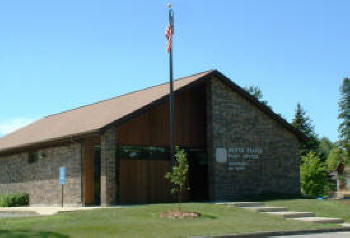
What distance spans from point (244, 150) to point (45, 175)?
11029 millimetres

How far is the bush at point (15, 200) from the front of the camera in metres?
31.3

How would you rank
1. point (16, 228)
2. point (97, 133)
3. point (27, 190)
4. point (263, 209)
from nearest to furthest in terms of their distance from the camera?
point (16, 228), point (263, 209), point (97, 133), point (27, 190)

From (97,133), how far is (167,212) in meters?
6.38

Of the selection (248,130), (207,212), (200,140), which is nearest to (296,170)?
(248,130)

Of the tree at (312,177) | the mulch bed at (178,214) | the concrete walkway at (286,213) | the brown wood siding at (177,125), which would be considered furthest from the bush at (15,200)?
the tree at (312,177)

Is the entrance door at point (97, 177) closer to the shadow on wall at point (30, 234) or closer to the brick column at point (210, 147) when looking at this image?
the brick column at point (210, 147)

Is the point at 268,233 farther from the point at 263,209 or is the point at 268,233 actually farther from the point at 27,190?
the point at 27,190

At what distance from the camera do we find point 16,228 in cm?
1656

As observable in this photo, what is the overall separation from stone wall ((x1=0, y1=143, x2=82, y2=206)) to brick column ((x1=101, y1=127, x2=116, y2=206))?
2.13 m

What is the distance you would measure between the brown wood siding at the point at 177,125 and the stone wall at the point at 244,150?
773 mm

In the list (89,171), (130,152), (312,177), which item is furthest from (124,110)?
(312,177)

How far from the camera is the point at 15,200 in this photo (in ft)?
104

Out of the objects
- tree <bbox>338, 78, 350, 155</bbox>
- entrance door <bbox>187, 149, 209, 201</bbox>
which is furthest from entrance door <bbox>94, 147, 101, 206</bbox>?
tree <bbox>338, 78, 350, 155</bbox>

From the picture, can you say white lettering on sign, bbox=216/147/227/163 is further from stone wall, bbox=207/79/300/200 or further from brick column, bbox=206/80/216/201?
brick column, bbox=206/80/216/201
